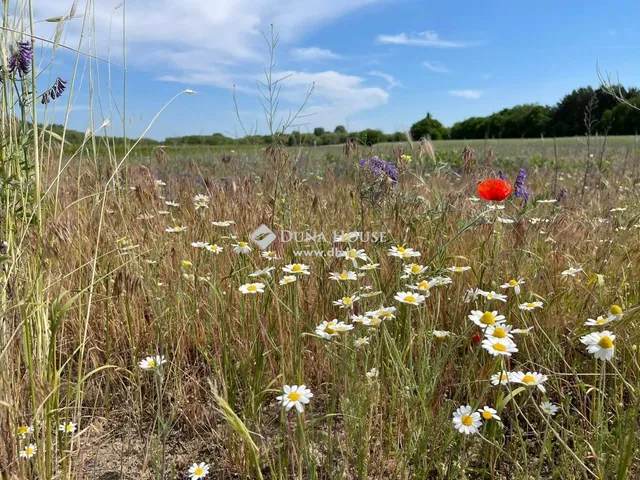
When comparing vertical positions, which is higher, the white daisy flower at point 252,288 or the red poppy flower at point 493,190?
the red poppy flower at point 493,190

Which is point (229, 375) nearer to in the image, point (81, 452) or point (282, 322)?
point (282, 322)

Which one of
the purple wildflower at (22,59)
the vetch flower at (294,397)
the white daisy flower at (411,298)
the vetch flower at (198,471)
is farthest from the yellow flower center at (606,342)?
the purple wildflower at (22,59)

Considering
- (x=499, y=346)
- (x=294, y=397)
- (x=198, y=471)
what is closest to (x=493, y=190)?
(x=499, y=346)

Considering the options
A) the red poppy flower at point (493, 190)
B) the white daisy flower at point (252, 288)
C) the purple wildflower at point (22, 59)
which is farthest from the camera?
the red poppy flower at point (493, 190)

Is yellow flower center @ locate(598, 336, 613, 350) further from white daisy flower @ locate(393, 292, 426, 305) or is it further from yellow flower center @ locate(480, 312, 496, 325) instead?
white daisy flower @ locate(393, 292, 426, 305)

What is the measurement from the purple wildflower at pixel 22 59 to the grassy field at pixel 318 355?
39cm

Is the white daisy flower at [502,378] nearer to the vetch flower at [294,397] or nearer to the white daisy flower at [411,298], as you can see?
the white daisy flower at [411,298]

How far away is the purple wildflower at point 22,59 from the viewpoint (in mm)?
1322

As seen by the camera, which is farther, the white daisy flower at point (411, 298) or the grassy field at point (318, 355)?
the white daisy flower at point (411, 298)

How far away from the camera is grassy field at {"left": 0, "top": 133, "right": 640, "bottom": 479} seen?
1.24 meters

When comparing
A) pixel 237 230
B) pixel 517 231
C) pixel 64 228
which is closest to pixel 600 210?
pixel 517 231

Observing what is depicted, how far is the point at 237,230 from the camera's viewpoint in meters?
2.60

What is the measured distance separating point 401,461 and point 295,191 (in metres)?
1.33

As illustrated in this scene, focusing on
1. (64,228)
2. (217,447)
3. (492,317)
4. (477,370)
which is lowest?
(217,447)
